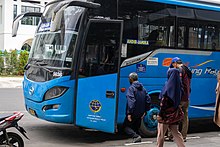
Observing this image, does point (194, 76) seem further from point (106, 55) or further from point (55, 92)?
point (55, 92)

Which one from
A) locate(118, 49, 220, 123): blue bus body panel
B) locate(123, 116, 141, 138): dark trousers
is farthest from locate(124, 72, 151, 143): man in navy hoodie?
locate(118, 49, 220, 123): blue bus body panel

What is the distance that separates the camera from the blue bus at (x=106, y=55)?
7.95 metres

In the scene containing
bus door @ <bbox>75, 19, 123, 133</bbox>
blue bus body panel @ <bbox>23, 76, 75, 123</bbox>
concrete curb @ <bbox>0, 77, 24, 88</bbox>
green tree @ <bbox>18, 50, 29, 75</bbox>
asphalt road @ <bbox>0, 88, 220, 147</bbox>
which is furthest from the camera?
green tree @ <bbox>18, 50, 29, 75</bbox>

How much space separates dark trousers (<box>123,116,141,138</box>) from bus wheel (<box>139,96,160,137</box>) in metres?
0.40

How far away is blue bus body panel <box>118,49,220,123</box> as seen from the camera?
8.53 meters

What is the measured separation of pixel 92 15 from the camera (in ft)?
26.4

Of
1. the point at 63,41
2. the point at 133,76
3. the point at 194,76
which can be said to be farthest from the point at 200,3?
the point at 63,41

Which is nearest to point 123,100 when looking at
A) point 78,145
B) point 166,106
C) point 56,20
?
point 78,145

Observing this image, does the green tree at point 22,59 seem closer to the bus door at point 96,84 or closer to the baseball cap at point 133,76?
the bus door at point 96,84

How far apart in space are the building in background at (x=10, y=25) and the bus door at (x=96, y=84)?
37.9 metres

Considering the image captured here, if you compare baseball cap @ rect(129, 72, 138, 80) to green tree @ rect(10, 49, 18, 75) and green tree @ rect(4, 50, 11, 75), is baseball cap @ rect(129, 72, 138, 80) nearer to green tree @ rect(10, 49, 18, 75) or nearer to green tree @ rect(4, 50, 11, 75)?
green tree @ rect(10, 49, 18, 75)

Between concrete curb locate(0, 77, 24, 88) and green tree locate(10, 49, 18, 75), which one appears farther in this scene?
green tree locate(10, 49, 18, 75)

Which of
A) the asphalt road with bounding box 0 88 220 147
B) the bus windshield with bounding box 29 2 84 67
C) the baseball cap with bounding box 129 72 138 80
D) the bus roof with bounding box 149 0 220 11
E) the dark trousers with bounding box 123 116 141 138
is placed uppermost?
the bus roof with bounding box 149 0 220 11

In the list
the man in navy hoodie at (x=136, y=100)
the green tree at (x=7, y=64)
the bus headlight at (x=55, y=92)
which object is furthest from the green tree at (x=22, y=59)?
the man in navy hoodie at (x=136, y=100)
